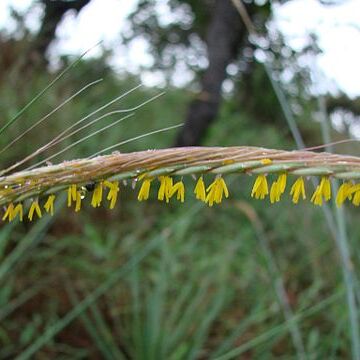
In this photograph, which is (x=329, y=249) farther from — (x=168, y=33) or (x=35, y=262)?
(x=168, y=33)

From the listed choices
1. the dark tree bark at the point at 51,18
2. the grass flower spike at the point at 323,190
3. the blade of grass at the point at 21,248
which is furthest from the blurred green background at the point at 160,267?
the grass flower spike at the point at 323,190

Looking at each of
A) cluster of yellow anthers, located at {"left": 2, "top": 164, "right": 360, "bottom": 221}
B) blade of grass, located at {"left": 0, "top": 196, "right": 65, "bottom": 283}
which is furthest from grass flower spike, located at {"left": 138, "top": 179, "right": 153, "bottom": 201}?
blade of grass, located at {"left": 0, "top": 196, "right": 65, "bottom": 283}

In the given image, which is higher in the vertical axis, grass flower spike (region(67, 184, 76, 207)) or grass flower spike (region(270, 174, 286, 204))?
grass flower spike (region(67, 184, 76, 207))

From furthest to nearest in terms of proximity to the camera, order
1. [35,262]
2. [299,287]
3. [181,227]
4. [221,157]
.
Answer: [299,287], [181,227], [35,262], [221,157]

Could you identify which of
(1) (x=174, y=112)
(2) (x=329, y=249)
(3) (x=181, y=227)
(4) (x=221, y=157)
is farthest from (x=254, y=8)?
(4) (x=221, y=157)

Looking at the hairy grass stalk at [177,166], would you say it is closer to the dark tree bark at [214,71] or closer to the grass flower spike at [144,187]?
the grass flower spike at [144,187]

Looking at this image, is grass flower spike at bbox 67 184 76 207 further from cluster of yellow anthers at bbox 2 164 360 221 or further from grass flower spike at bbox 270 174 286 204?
grass flower spike at bbox 270 174 286 204

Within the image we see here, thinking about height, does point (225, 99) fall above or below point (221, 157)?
above
